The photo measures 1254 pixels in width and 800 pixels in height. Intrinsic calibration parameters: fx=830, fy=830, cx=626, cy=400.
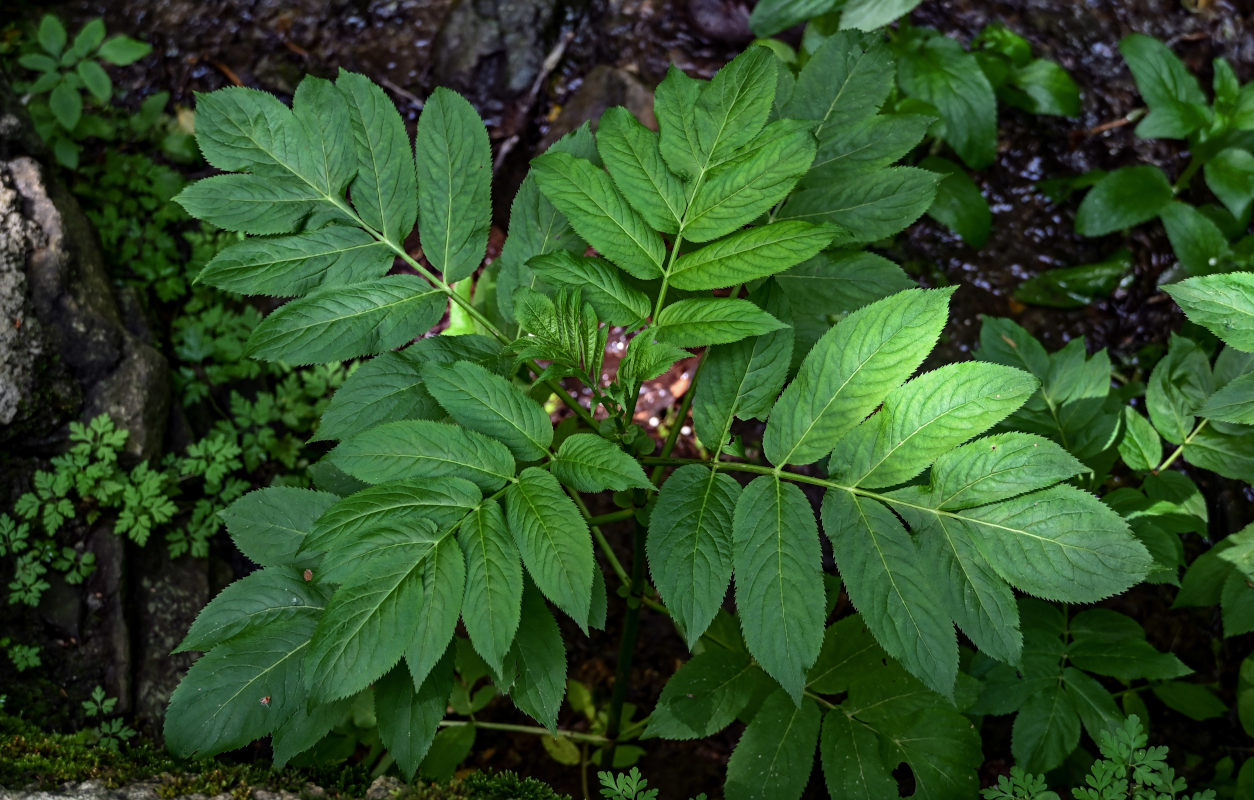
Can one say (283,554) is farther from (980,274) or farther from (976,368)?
(980,274)

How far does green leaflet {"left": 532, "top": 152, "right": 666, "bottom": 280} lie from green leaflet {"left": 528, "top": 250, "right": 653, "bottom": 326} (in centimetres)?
4

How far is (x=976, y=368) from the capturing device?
1785 mm

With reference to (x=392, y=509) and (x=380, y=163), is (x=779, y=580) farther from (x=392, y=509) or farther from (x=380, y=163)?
(x=380, y=163)

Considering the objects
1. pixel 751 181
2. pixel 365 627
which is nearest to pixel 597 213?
pixel 751 181

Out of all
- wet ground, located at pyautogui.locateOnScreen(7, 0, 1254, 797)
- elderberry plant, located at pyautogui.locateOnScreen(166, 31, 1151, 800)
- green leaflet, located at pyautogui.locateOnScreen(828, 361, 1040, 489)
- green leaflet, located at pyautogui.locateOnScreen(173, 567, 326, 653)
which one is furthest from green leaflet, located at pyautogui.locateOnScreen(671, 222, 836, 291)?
wet ground, located at pyautogui.locateOnScreen(7, 0, 1254, 797)

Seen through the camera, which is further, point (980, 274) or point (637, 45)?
point (637, 45)

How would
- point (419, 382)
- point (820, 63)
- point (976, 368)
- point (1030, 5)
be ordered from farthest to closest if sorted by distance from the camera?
point (1030, 5), point (820, 63), point (419, 382), point (976, 368)

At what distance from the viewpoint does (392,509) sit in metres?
1.73

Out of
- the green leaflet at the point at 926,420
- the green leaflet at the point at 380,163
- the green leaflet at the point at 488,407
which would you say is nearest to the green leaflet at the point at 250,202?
the green leaflet at the point at 380,163

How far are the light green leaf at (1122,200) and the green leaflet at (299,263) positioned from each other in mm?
3207

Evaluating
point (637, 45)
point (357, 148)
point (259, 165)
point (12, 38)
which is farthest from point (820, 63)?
point (12, 38)

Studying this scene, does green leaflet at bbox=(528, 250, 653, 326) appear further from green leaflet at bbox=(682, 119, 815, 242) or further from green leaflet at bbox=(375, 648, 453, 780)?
green leaflet at bbox=(375, 648, 453, 780)

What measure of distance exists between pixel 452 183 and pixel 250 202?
507mm

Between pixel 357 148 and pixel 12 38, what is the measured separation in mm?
4074
